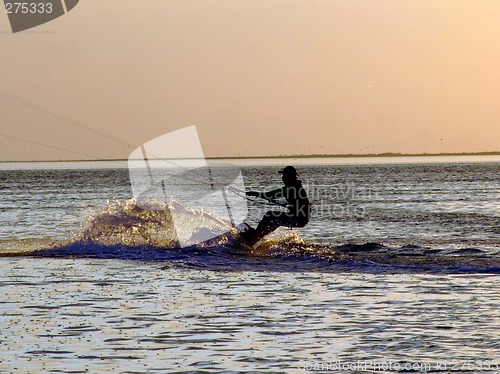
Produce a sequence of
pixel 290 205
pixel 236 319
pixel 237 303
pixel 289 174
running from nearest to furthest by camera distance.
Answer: pixel 236 319 < pixel 237 303 < pixel 289 174 < pixel 290 205

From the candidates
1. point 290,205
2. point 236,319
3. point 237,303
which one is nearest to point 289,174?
point 290,205

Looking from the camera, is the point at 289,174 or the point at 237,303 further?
the point at 289,174

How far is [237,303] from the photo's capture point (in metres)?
17.2

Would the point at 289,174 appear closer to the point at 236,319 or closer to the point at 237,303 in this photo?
the point at 237,303

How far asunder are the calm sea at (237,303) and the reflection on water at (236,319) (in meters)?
0.03

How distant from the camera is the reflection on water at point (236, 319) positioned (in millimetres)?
13180

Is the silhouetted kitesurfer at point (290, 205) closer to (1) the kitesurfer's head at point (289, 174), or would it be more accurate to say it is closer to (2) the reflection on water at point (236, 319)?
(1) the kitesurfer's head at point (289, 174)

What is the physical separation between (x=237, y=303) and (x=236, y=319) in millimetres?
1479

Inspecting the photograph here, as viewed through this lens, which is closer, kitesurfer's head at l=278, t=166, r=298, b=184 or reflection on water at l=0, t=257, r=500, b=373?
reflection on water at l=0, t=257, r=500, b=373

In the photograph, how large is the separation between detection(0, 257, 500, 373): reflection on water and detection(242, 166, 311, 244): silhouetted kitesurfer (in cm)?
387

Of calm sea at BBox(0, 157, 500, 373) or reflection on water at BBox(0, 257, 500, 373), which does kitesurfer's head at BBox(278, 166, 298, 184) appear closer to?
calm sea at BBox(0, 157, 500, 373)

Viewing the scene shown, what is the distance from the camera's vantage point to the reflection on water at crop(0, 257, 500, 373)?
1318cm

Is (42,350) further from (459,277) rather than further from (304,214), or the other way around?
(304,214)

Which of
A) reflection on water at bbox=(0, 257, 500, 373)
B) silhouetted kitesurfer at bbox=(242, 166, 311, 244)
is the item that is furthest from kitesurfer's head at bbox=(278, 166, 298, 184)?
reflection on water at bbox=(0, 257, 500, 373)
